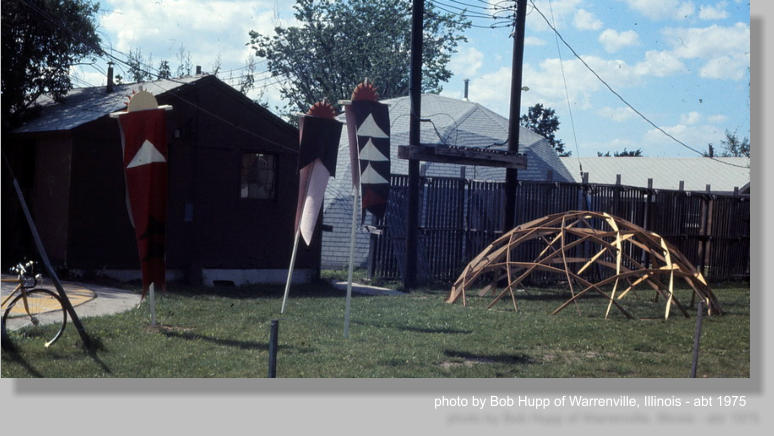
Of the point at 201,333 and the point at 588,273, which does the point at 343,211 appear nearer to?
the point at 588,273

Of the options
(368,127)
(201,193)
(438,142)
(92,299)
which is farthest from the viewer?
(438,142)

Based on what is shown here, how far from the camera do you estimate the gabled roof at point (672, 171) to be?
39750 millimetres

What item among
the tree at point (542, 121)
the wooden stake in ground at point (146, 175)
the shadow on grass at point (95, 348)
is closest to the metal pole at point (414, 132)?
the wooden stake in ground at point (146, 175)

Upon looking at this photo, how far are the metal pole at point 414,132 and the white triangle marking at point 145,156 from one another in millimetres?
6403

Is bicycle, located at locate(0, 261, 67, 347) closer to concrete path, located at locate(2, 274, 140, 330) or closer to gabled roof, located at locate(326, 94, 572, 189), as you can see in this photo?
concrete path, located at locate(2, 274, 140, 330)

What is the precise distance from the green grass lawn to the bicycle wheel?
0.57ft

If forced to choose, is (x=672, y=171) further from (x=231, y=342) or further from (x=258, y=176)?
(x=231, y=342)

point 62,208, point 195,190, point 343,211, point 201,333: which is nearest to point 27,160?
point 62,208

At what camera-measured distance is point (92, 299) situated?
1249cm

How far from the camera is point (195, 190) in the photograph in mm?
16438

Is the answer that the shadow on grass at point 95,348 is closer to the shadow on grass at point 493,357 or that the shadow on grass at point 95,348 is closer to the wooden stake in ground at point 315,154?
the wooden stake in ground at point 315,154

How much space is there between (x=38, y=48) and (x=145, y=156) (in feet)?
31.9

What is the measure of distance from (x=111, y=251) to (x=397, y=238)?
19.3ft

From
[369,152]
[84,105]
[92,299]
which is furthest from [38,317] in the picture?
[84,105]
